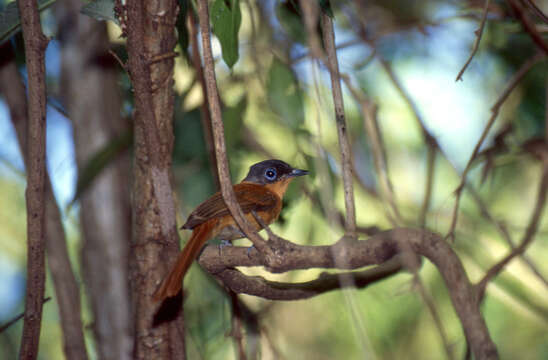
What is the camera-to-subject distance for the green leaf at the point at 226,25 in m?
1.93

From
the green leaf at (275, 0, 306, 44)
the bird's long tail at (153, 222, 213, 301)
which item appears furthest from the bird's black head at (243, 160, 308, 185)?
the bird's long tail at (153, 222, 213, 301)

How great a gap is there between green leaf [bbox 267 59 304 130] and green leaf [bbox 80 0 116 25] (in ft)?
3.28

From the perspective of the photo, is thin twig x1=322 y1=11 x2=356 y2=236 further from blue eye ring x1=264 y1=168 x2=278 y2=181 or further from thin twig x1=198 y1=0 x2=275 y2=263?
blue eye ring x1=264 y1=168 x2=278 y2=181

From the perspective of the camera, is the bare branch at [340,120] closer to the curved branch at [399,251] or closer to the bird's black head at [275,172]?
the curved branch at [399,251]

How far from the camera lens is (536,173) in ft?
13.9

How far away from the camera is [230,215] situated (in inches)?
93.7

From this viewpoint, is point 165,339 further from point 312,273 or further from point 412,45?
point 412,45

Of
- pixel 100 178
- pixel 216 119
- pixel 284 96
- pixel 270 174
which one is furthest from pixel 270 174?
pixel 216 119

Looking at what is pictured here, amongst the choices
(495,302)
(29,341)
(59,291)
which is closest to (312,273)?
(495,302)

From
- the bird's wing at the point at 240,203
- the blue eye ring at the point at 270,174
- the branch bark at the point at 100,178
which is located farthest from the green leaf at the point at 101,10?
the blue eye ring at the point at 270,174

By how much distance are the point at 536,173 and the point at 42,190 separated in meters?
3.72

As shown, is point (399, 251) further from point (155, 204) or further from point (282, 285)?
point (155, 204)

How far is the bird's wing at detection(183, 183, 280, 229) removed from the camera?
7.40ft

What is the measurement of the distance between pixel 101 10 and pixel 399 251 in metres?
1.37
